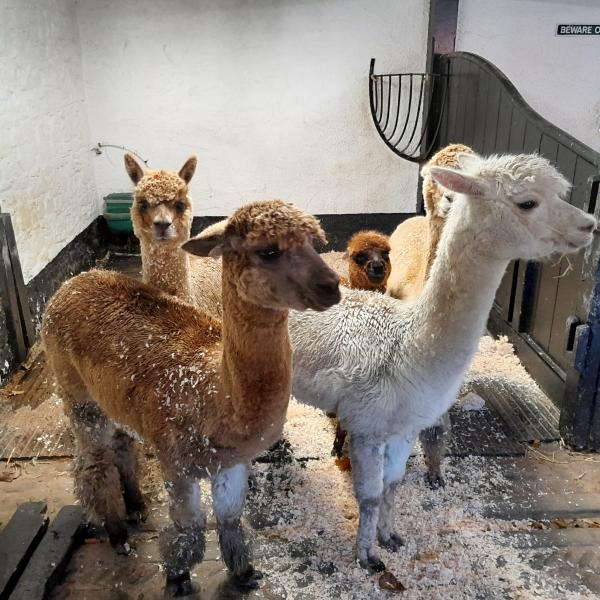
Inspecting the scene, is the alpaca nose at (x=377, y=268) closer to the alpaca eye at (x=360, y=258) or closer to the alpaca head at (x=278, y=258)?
the alpaca eye at (x=360, y=258)

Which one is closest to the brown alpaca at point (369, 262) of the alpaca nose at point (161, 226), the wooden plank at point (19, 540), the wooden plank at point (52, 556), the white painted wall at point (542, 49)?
the alpaca nose at point (161, 226)

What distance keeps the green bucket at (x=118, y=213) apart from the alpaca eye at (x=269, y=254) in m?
5.28

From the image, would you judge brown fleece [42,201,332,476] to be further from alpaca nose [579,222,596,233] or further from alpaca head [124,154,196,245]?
alpaca nose [579,222,596,233]

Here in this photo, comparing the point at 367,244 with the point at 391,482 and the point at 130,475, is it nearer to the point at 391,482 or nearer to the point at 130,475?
the point at 391,482

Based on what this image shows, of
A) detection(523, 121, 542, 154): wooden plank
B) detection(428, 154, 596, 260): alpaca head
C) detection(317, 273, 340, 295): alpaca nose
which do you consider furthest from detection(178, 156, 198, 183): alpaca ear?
detection(523, 121, 542, 154): wooden plank

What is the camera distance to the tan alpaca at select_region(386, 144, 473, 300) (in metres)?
3.33

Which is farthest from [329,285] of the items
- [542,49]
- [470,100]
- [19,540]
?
[542,49]

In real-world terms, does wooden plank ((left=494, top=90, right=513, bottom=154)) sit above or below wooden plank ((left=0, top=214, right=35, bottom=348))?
above

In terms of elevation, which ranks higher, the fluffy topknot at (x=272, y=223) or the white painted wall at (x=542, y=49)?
the white painted wall at (x=542, y=49)

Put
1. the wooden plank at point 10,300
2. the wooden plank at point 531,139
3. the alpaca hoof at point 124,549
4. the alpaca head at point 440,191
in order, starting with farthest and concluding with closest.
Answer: the wooden plank at point 10,300 < the wooden plank at point 531,139 < the alpaca head at point 440,191 < the alpaca hoof at point 124,549

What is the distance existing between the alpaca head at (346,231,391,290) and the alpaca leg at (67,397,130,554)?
5.60ft

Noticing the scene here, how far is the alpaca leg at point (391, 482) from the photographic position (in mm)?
2846

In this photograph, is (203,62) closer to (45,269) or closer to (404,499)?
(45,269)

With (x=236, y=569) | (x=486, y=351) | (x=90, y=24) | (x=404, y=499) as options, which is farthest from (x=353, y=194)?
(x=236, y=569)
